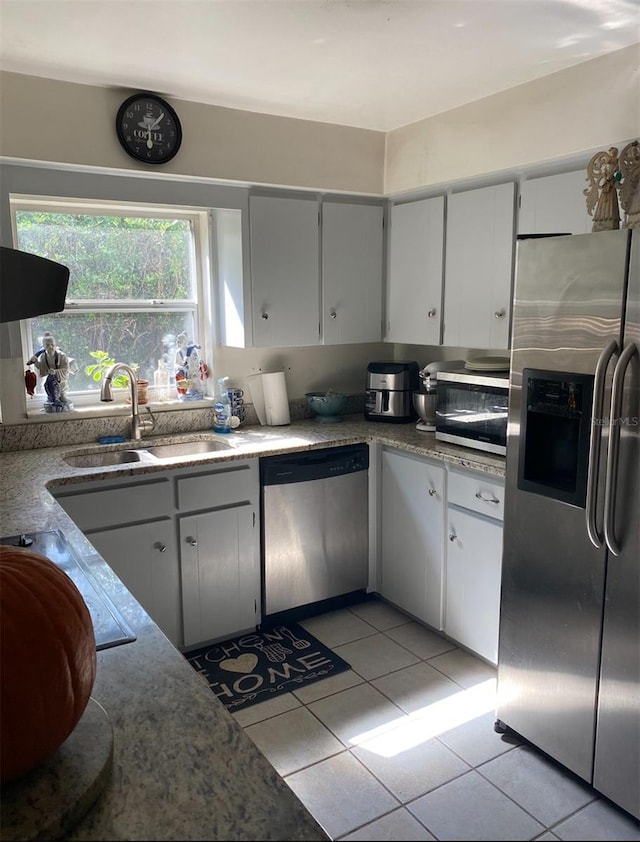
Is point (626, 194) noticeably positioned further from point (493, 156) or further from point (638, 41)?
point (493, 156)

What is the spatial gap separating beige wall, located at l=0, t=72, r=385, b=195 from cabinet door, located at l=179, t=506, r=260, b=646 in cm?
152

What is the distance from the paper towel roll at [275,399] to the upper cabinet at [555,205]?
53.9 inches

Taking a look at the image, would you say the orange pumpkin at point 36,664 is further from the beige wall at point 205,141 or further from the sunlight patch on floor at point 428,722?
the beige wall at point 205,141

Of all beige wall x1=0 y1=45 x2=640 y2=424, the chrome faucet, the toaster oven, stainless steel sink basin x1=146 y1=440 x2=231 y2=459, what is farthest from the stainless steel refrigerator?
the chrome faucet

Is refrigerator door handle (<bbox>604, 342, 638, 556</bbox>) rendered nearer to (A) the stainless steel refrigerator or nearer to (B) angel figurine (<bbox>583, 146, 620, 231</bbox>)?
(A) the stainless steel refrigerator

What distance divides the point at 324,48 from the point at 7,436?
1998 millimetres

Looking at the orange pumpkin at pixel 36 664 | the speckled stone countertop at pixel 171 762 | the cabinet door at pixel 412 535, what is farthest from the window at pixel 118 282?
the orange pumpkin at pixel 36 664

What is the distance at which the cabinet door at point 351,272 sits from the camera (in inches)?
131

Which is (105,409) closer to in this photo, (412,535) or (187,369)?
(187,369)

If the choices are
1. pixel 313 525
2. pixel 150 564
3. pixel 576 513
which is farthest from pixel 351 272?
pixel 576 513

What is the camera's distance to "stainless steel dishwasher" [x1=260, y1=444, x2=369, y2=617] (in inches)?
116

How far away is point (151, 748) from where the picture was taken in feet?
2.88

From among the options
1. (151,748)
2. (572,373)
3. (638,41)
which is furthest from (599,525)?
(638,41)

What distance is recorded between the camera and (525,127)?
261 cm
